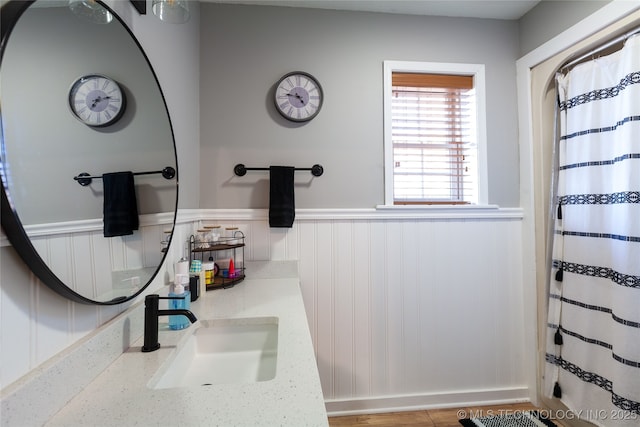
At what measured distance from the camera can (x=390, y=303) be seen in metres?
1.79

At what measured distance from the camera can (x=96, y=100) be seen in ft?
2.44

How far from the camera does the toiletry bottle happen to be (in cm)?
99

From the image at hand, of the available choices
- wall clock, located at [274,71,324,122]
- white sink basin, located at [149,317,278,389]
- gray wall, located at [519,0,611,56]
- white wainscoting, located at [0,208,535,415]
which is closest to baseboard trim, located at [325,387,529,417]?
white wainscoting, located at [0,208,535,415]

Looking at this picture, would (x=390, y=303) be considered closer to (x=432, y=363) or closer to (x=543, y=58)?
(x=432, y=363)

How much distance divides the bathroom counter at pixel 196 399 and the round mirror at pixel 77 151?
20 centimetres

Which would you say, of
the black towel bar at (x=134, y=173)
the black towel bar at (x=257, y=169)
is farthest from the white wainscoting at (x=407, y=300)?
the black towel bar at (x=134, y=173)

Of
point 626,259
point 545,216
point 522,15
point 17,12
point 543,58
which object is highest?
point 522,15

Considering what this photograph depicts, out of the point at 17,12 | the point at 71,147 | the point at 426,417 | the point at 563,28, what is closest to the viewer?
the point at 17,12

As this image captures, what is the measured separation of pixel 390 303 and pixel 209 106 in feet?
5.42

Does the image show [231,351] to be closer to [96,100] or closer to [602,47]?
[96,100]

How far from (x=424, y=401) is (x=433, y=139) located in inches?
66.2

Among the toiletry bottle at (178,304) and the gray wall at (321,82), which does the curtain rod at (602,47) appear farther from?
the toiletry bottle at (178,304)

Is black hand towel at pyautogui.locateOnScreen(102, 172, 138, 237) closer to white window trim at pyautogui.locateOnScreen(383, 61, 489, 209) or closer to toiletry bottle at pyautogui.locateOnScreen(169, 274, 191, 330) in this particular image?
toiletry bottle at pyautogui.locateOnScreen(169, 274, 191, 330)

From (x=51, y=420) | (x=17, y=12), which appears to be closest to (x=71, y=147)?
(x=17, y=12)
